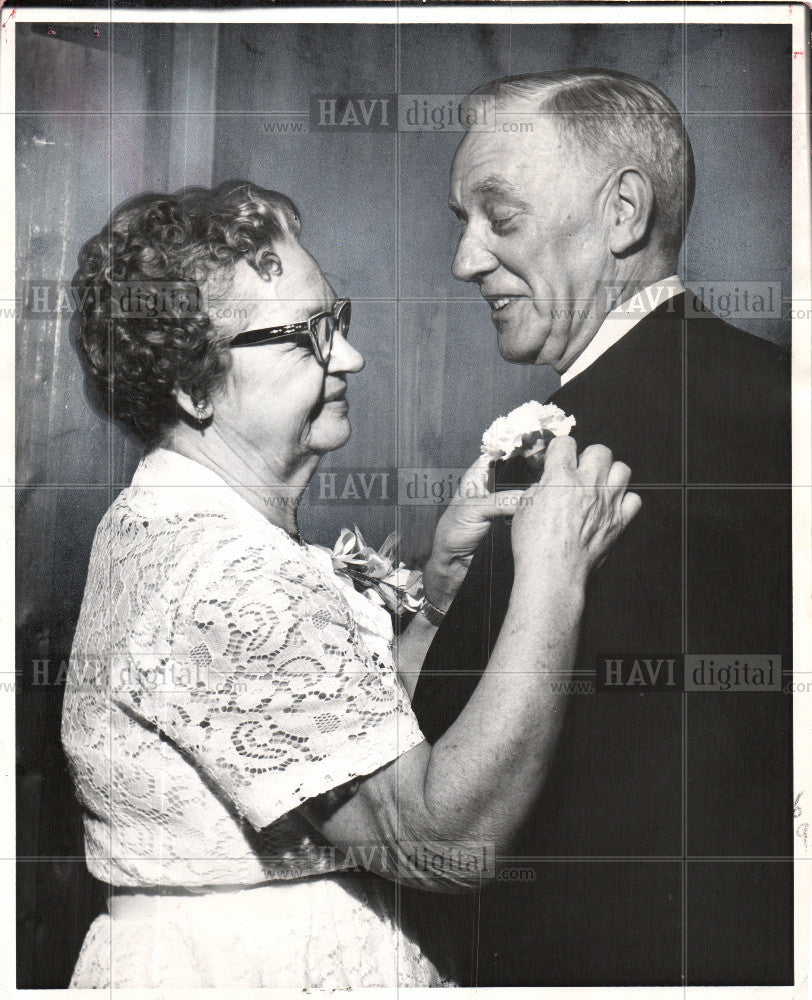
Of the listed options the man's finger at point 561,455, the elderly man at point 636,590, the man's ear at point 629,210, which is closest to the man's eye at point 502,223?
the elderly man at point 636,590

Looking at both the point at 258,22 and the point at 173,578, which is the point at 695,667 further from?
the point at 258,22

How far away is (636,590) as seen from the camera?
1723 mm

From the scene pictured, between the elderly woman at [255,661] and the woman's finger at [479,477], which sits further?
the woman's finger at [479,477]

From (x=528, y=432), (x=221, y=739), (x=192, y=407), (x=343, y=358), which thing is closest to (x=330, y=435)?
(x=343, y=358)

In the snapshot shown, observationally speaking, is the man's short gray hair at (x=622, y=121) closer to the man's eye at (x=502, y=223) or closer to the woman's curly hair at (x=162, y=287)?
the man's eye at (x=502, y=223)

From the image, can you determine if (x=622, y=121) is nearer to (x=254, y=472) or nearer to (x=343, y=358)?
(x=343, y=358)

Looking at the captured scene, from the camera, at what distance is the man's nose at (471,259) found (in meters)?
1.73

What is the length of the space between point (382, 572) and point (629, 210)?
84 cm

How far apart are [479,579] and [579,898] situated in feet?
2.12

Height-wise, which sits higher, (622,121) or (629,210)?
(622,121)

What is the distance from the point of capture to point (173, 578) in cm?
156

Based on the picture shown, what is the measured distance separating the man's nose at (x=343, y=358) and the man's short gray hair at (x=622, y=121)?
1.67 ft

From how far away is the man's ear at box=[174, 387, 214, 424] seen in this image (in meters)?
1.66

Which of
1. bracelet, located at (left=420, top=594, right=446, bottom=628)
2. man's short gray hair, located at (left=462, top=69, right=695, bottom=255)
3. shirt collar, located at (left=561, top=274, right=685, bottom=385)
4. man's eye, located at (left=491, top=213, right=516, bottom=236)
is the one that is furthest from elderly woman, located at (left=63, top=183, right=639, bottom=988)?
man's short gray hair, located at (left=462, top=69, right=695, bottom=255)
